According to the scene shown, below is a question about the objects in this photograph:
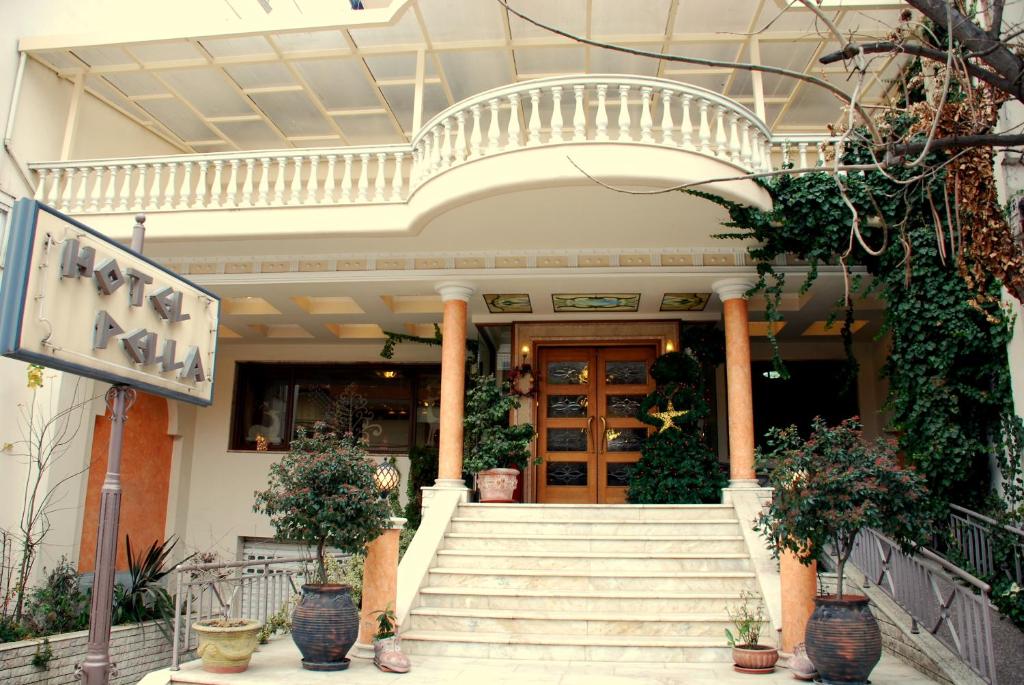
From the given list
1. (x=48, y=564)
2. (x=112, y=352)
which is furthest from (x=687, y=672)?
(x=48, y=564)

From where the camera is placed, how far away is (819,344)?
506 inches

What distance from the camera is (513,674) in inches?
234

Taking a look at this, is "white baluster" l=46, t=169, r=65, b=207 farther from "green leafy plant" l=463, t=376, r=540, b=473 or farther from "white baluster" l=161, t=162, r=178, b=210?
"green leafy plant" l=463, t=376, r=540, b=473

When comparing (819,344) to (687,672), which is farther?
(819,344)

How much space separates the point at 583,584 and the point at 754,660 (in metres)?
1.94

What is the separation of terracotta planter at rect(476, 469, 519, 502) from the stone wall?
4.33 metres

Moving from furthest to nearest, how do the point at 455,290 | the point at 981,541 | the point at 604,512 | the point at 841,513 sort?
the point at 455,290 → the point at 604,512 → the point at 981,541 → the point at 841,513

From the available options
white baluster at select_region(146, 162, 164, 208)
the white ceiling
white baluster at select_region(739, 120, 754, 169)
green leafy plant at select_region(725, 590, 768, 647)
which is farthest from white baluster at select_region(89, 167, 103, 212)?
green leafy plant at select_region(725, 590, 768, 647)

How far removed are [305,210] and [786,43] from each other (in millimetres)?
6365

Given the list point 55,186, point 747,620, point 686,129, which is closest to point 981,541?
point 747,620

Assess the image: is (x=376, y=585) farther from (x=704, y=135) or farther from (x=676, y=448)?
(x=704, y=135)

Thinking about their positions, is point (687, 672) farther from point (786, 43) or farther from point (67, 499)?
point (67, 499)

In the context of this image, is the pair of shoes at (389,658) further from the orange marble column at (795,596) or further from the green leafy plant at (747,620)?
the orange marble column at (795,596)

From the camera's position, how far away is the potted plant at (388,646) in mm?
5957
